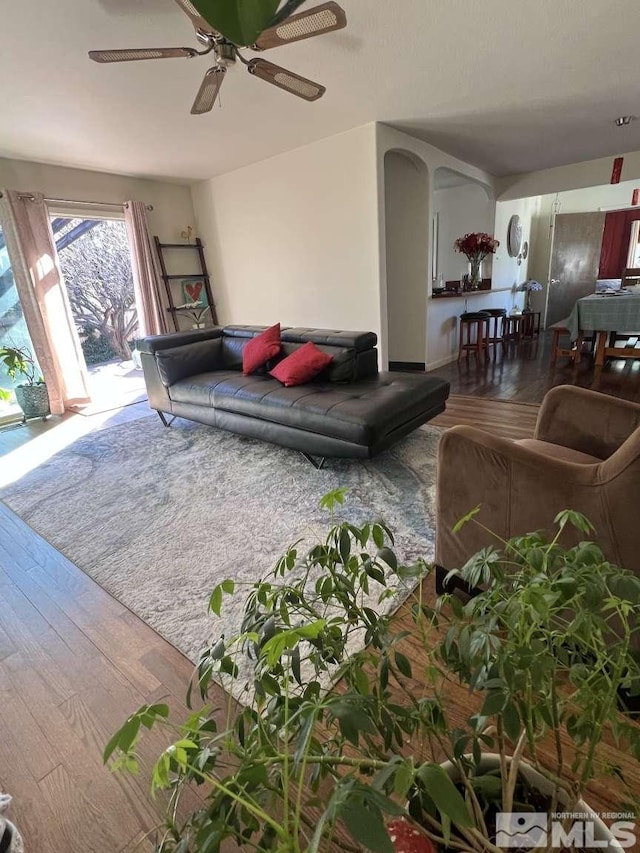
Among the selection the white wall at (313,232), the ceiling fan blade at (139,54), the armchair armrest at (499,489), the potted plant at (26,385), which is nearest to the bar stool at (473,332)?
the white wall at (313,232)

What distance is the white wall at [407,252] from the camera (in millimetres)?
4543

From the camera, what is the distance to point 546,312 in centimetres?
798

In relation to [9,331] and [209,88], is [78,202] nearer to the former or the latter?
[9,331]

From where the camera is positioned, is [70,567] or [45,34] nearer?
[70,567]

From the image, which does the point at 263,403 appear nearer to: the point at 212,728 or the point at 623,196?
the point at 212,728

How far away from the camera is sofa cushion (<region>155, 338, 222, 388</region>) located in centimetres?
346

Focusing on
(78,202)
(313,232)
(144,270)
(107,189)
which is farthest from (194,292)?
(313,232)

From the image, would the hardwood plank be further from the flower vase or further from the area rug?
the flower vase

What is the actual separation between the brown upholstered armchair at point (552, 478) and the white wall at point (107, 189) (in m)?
4.94

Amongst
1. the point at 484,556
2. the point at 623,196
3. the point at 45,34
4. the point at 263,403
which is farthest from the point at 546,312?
the point at 484,556

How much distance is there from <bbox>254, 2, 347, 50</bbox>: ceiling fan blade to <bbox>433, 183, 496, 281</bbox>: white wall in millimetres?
4787

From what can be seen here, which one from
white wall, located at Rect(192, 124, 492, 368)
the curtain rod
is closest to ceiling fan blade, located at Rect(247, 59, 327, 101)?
white wall, located at Rect(192, 124, 492, 368)

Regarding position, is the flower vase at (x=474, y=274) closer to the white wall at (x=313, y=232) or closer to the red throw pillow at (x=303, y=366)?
the white wall at (x=313, y=232)

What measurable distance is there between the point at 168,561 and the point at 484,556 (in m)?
1.65
